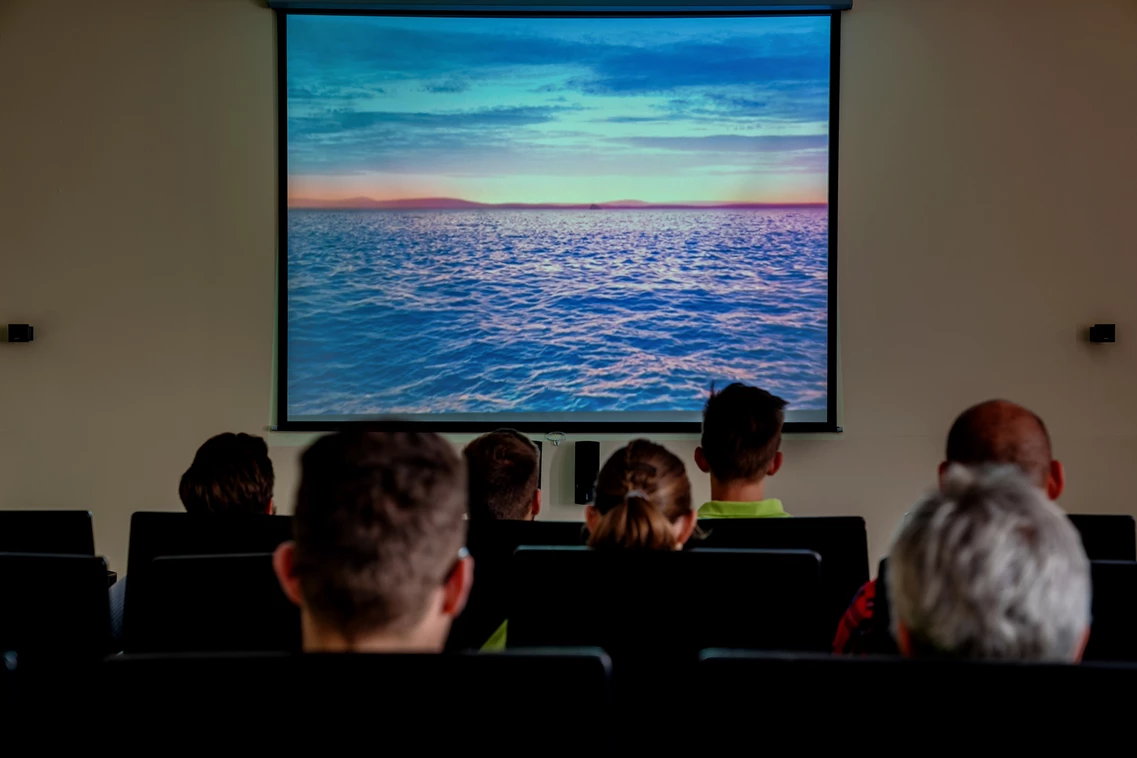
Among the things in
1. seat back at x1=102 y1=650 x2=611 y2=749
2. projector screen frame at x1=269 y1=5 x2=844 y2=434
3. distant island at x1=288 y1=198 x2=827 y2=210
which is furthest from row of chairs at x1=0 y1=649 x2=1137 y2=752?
distant island at x1=288 y1=198 x2=827 y2=210

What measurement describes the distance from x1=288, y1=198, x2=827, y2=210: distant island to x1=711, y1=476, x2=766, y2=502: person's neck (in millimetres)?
2154

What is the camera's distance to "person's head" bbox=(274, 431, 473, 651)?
44.8 inches

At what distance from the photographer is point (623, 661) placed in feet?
5.98
